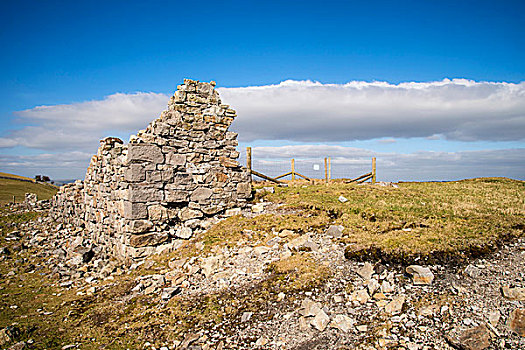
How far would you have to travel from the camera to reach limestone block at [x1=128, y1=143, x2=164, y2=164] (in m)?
10.5

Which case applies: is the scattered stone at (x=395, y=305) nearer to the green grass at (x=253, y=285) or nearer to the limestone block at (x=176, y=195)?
the green grass at (x=253, y=285)

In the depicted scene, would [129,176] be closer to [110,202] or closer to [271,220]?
[110,202]

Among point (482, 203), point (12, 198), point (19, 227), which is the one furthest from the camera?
point (12, 198)

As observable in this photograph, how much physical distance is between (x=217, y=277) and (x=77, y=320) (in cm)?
329

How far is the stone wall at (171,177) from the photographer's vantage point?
10.7m

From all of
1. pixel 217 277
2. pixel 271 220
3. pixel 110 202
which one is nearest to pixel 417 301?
pixel 217 277

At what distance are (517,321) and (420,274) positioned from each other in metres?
1.73

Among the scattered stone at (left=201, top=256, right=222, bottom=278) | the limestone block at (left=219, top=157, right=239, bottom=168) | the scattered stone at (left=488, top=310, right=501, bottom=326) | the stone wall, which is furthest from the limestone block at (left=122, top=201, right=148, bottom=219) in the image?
the scattered stone at (left=488, top=310, right=501, bottom=326)

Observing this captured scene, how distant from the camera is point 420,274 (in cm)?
646

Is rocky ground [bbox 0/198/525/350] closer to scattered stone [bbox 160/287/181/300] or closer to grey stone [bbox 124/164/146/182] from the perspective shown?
scattered stone [bbox 160/287/181/300]

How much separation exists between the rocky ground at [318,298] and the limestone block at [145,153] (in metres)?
3.39

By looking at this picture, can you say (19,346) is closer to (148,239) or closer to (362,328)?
(148,239)

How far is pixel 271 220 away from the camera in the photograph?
10.9 metres

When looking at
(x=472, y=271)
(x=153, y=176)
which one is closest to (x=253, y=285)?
(x=472, y=271)
